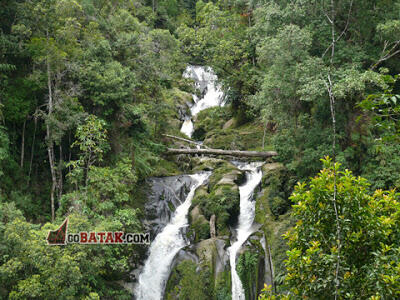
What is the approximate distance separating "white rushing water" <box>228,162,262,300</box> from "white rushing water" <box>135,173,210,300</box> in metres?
2.43

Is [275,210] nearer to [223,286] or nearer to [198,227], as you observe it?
[198,227]

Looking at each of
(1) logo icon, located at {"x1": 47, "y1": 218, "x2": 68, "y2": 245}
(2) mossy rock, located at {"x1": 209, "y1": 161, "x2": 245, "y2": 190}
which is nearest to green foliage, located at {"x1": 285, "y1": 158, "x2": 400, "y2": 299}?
(1) logo icon, located at {"x1": 47, "y1": 218, "x2": 68, "y2": 245}

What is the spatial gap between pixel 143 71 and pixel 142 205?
6586mm

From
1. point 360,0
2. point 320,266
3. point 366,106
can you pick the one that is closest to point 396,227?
point 320,266

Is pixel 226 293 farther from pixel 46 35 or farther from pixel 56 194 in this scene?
pixel 46 35

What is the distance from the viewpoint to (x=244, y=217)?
1480 centimetres

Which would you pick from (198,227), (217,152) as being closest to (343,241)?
(198,227)

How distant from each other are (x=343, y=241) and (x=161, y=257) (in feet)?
33.1

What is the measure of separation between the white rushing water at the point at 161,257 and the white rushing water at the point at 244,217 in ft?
7.98

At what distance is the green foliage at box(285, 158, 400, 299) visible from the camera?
4156 millimetres

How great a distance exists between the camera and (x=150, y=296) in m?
11.8

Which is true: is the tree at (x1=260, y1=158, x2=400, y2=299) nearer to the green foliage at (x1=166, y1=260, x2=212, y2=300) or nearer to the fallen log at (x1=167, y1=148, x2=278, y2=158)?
the green foliage at (x1=166, y1=260, x2=212, y2=300)

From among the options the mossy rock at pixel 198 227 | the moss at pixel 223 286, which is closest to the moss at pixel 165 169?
the mossy rock at pixel 198 227

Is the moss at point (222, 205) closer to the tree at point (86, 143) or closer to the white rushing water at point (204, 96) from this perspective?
the tree at point (86, 143)
